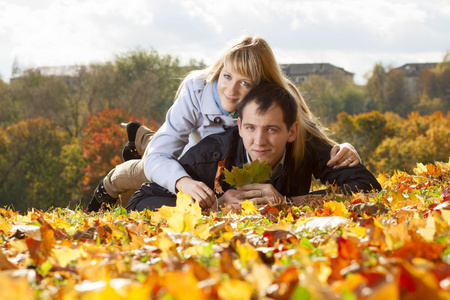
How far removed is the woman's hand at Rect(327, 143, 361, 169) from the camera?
397 cm

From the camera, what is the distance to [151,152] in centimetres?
427

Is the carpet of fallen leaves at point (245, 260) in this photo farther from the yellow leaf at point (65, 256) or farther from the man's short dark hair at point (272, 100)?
the man's short dark hair at point (272, 100)

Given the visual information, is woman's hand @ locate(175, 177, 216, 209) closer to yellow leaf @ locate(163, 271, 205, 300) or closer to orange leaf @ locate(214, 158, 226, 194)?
orange leaf @ locate(214, 158, 226, 194)

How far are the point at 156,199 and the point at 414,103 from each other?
143 ft

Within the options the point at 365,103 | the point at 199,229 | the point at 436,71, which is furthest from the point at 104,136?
the point at 436,71

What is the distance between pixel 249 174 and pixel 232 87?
31.4 inches

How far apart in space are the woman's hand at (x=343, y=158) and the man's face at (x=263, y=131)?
1.53 ft

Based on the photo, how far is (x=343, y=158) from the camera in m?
4.04

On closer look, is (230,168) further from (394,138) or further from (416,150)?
(394,138)

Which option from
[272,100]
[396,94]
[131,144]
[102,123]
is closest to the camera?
[272,100]

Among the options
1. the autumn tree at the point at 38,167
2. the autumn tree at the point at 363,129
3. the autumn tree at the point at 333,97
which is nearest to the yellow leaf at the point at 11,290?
the autumn tree at the point at 363,129

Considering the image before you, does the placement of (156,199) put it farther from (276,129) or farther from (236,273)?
(236,273)

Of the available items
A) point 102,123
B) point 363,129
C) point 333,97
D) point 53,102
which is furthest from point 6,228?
point 333,97

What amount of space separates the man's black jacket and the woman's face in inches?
9.9
